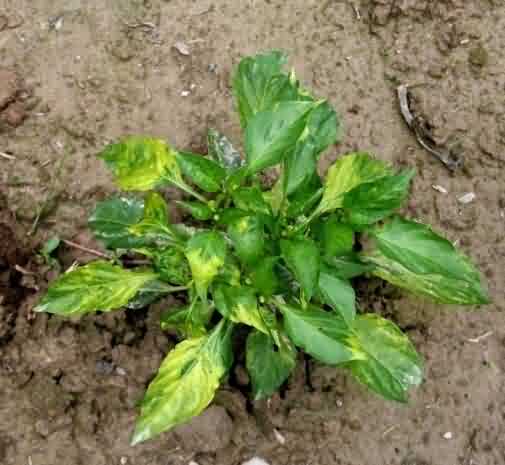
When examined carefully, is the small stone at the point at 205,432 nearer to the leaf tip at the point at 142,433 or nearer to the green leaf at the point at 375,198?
the leaf tip at the point at 142,433

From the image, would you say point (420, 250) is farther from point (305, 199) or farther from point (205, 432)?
point (205, 432)

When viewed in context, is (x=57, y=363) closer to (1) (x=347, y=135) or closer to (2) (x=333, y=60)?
(1) (x=347, y=135)

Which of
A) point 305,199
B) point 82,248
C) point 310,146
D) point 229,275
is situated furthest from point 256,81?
point 82,248

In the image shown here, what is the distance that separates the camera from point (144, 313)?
2752mm

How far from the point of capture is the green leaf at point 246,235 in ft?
6.93

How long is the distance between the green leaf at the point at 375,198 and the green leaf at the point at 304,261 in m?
0.15

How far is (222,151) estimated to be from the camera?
107 inches

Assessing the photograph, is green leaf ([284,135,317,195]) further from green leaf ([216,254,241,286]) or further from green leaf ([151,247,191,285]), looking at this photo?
green leaf ([151,247,191,285])

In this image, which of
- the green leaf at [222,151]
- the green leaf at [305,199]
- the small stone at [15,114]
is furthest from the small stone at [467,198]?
the small stone at [15,114]

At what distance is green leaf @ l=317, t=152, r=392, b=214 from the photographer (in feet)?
7.41

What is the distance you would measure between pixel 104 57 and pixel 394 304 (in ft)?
4.70

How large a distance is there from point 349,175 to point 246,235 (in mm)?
379

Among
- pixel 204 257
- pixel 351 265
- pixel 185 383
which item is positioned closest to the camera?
pixel 204 257

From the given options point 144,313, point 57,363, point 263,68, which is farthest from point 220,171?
point 57,363
